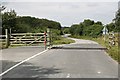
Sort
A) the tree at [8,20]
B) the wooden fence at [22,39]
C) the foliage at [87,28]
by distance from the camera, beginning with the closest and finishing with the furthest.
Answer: the wooden fence at [22,39] < the tree at [8,20] < the foliage at [87,28]

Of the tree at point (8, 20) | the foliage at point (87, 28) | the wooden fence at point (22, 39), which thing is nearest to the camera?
the wooden fence at point (22, 39)

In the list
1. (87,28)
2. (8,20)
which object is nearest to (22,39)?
(8,20)

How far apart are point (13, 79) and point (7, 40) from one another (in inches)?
911

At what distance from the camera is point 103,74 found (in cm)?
1230

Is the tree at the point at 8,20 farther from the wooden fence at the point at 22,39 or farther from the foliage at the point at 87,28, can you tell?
the foliage at the point at 87,28

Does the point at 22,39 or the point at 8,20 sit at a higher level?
the point at 8,20

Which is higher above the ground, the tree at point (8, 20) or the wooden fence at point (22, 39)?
the tree at point (8, 20)

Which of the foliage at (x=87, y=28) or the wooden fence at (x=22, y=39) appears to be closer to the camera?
the wooden fence at (x=22, y=39)

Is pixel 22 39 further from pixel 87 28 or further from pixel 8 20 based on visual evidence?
pixel 87 28

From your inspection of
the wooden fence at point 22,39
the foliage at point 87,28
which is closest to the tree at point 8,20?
the wooden fence at point 22,39

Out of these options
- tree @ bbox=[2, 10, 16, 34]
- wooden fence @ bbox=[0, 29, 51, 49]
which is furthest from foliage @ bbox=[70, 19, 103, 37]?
wooden fence @ bbox=[0, 29, 51, 49]

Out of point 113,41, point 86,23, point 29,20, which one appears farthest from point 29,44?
point 86,23

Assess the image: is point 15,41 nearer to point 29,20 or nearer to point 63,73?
point 63,73

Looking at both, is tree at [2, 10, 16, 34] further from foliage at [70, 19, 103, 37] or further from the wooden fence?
foliage at [70, 19, 103, 37]
